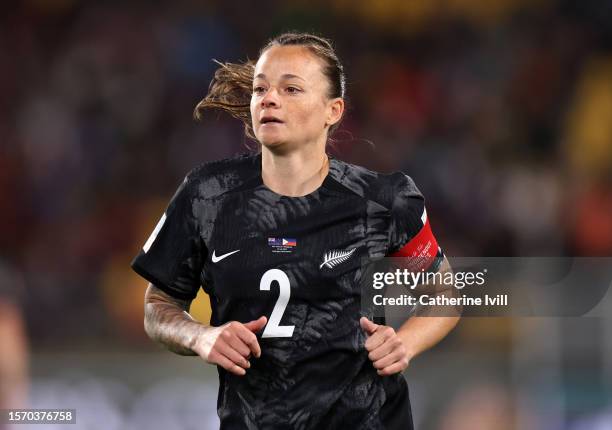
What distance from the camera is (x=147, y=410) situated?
194 inches

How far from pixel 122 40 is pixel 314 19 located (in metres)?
1.68

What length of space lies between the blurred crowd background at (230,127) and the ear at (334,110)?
254 centimetres

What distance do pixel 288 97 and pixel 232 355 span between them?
787 millimetres

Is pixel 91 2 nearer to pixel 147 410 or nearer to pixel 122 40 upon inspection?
pixel 122 40

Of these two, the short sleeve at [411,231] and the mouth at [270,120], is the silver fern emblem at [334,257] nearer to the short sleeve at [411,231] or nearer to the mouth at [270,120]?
the short sleeve at [411,231]

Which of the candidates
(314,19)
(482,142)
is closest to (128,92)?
(314,19)

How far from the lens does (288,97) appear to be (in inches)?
118

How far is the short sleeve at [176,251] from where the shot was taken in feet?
9.91

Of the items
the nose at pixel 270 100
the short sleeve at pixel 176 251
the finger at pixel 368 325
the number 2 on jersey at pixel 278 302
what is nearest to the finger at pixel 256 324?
the number 2 on jersey at pixel 278 302

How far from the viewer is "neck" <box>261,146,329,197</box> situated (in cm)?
305

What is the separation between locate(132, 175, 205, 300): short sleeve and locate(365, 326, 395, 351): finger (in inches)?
23.0

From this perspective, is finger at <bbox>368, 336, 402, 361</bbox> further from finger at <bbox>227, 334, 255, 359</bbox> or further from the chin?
the chin

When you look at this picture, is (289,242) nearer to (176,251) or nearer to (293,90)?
(176,251)

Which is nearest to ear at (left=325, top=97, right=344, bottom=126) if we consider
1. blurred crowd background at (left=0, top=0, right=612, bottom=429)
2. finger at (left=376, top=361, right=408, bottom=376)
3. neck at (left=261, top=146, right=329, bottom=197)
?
neck at (left=261, top=146, right=329, bottom=197)
